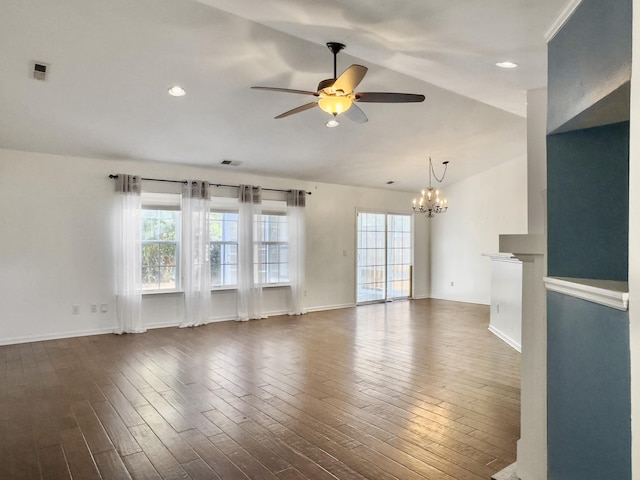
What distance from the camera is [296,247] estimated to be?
303 inches

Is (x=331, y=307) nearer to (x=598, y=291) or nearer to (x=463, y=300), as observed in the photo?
(x=463, y=300)

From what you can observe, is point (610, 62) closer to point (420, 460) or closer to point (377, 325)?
point (420, 460)

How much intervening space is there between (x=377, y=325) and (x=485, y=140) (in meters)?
3.62

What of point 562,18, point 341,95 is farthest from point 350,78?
point 562,18

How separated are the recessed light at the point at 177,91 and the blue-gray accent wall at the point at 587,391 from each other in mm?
3992

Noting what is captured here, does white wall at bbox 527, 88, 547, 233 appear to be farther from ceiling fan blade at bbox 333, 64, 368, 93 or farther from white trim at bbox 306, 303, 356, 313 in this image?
white trim at bbox 306, 303, 356, 313

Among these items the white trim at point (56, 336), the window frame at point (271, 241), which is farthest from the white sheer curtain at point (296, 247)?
the white trim at point (56, 336)

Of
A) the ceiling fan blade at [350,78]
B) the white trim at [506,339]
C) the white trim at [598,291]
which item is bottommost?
the white trim at [506,339]

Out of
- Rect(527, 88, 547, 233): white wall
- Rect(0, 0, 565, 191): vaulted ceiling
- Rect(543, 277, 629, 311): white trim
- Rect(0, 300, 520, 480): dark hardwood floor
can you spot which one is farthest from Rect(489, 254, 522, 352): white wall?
Rect(543, 277, 629, 311): white trim

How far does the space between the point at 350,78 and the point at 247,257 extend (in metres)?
4.58

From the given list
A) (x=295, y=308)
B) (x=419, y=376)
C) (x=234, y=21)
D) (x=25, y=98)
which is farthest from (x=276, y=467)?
(x=295, y=308)

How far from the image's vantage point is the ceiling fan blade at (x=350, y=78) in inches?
117

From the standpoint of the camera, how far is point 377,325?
686 cm

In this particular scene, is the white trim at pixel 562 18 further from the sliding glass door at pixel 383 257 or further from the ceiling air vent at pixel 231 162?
the sliding glass door at pixel 383 257
